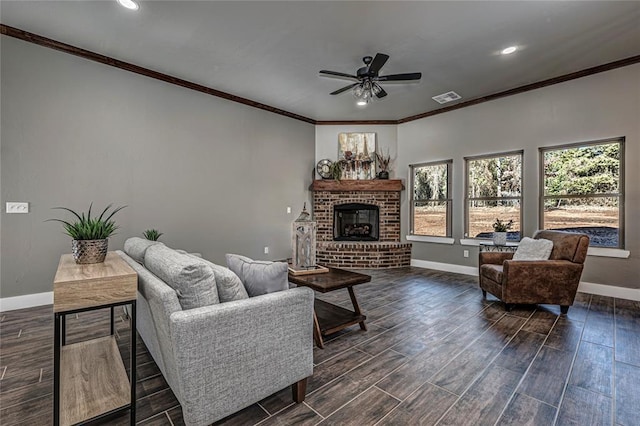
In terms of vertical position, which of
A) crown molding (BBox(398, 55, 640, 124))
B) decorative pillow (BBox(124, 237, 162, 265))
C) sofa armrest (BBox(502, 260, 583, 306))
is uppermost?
crown molding (BBox(398, 55, 640, 124))

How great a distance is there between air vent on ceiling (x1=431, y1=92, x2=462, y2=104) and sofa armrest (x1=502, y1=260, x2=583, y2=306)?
9.40 feet

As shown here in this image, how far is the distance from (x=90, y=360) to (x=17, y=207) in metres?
2.34

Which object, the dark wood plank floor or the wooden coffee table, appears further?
the wooden coffee table

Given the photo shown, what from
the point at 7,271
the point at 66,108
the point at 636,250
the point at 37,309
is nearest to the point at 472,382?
the point at 636,250

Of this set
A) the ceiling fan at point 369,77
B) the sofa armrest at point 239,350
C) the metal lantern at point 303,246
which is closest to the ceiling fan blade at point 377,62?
the ceiling fan at point 369,77

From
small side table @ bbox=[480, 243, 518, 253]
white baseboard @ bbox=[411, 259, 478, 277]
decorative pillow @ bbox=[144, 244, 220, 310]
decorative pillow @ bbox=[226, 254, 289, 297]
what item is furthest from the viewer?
white baseboard @ bbox=[411, 259, 478, 277]

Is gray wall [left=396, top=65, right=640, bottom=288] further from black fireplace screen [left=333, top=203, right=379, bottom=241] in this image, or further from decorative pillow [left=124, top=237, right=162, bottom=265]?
decorative pillow [left=124, top=237, right=162, bottom=265]

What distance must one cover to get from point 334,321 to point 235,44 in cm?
320

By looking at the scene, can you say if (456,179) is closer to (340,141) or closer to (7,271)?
(340,141)

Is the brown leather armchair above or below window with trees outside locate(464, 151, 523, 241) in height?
below

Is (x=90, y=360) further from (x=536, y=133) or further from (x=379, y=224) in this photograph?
(x=536, y=133)

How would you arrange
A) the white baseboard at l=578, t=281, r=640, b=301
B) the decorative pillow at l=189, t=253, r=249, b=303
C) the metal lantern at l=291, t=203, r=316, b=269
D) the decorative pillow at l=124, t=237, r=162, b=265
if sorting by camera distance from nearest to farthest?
the decorative pillow at l=189, t=253, r=249, b=303 < the decorative pillow at l=124, t=237, r=162, b=265 < the metal lantern at l=291, t=203, r=316, b=269 < the white baseboard at l=578, t=281, r=640, b=301

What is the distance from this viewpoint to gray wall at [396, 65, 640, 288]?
3.63 m

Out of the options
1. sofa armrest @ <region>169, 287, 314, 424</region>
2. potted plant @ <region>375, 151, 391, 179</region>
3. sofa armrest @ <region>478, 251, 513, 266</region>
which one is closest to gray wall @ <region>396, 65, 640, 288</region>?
potted plant @ <region>375, 151, 391, 179</region>
